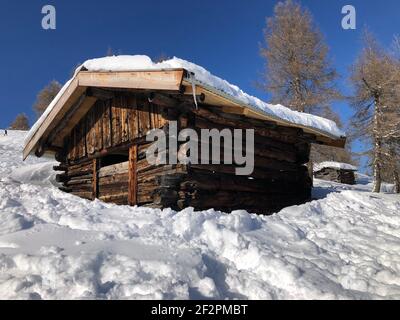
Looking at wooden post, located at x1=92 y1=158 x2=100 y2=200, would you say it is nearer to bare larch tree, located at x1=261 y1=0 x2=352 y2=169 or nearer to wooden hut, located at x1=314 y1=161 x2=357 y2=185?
bare larch tree, located at x1=261 y1=0 x2=352 y2=169

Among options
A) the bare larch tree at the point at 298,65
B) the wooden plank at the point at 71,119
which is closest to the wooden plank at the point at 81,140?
the wooden plank at the point at 71,119

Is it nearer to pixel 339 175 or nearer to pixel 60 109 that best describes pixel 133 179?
pixel 60 109

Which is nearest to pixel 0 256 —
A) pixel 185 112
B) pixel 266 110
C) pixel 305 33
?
pixel 185 112

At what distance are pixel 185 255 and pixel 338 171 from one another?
2580cm

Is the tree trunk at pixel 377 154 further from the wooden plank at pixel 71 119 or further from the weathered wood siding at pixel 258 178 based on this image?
the wooden plank at pixel 71 119

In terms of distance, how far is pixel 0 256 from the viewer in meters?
3.00

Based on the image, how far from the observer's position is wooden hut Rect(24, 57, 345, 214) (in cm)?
597

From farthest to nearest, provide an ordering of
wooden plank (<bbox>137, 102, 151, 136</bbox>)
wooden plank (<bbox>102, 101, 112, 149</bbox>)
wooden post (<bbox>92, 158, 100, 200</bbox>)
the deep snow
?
wooden post (<bbox>92, 158, 100, 200</bbox>)
wooden plank (<bbox>102, 101, 112, 149</bbox>)
wooden plank (<bbox>137, 102, 151, 136</bbox>)
the deep snow

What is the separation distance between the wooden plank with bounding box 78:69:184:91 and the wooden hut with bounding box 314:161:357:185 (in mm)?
22547

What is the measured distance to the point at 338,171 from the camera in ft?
87.7

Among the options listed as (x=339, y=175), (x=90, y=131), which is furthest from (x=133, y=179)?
(x=339, y=175)

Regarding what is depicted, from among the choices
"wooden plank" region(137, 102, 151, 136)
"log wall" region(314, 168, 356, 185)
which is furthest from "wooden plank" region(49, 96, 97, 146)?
"log wall" region(314, 168, 356, 185)
